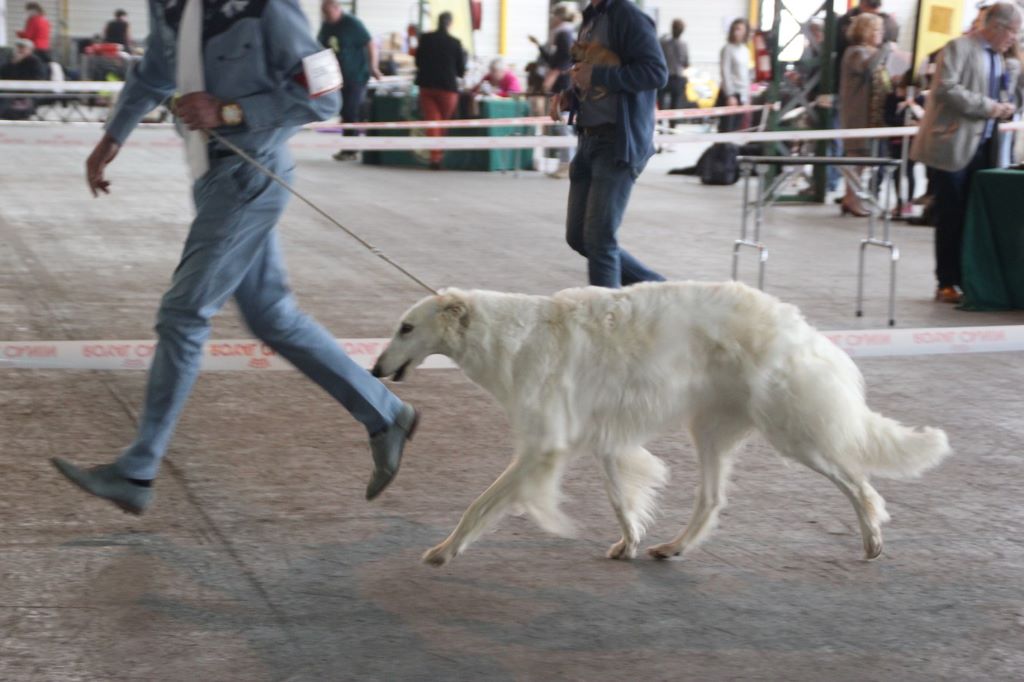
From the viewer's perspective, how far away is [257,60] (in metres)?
4.03

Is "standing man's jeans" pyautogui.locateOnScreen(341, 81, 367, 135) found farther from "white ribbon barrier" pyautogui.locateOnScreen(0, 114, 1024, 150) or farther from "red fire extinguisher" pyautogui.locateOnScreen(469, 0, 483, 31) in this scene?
"white ribbon barrier" pyautogui.locateOnScreen(0, 114, 1024, 150)

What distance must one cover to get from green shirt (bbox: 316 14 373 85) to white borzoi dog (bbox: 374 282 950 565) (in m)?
15.1

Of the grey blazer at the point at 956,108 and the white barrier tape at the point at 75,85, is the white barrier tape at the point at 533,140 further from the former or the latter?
the white barrier tape at the point at 75,85

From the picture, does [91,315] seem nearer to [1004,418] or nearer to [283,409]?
[283,409]

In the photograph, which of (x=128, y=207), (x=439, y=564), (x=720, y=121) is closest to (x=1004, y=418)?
(x=439, y=564)

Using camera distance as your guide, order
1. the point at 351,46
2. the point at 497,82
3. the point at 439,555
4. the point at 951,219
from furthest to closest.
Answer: the point at 497,82 < the point at 351,46 < the point at 951,219 < the point at 439,555

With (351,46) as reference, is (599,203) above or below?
below

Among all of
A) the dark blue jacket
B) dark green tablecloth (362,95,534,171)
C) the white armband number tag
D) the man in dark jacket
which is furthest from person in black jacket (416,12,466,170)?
the white armband number tag

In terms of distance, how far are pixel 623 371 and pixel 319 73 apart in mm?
1310

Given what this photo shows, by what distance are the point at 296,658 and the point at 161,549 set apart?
3.17ft

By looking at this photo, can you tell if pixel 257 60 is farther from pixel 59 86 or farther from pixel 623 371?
pixel 59 86

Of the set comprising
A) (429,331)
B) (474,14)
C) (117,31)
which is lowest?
(429,331)

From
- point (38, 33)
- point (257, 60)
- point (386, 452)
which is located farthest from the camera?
point (38, 33)

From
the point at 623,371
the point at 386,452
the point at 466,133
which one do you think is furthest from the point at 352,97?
the point at 623,371
